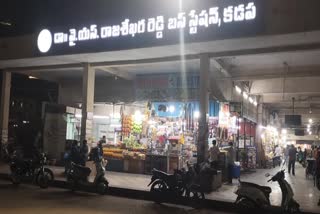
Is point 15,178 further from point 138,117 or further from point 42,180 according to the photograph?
point 138,117

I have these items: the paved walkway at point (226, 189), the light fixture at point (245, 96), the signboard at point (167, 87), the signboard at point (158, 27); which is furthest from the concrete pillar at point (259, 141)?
the signboard at point (158, 27)

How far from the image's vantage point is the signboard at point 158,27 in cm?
1143

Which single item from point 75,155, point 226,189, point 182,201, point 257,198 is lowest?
point 182,201

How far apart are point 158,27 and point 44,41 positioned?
514cm

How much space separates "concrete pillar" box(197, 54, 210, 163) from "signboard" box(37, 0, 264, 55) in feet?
5.04

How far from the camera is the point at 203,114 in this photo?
13.3 metres

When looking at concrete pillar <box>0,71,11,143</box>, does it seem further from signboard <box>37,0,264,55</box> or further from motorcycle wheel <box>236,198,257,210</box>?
motorcycle wheel <box>236,198,257,210</box>

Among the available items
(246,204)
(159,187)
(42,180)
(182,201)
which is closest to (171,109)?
(159,187)

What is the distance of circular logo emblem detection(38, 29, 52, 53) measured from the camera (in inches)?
592

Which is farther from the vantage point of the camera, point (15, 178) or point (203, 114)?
point (203, 114)

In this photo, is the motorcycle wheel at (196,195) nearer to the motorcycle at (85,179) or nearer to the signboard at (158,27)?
the motorcycle at (85,179)

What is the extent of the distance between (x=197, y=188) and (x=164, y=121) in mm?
7076

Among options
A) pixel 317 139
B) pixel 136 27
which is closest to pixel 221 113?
pixel 136 27

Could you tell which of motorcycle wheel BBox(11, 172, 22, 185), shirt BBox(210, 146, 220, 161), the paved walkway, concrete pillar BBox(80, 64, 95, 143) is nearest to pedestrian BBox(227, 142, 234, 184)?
the paved walkway
